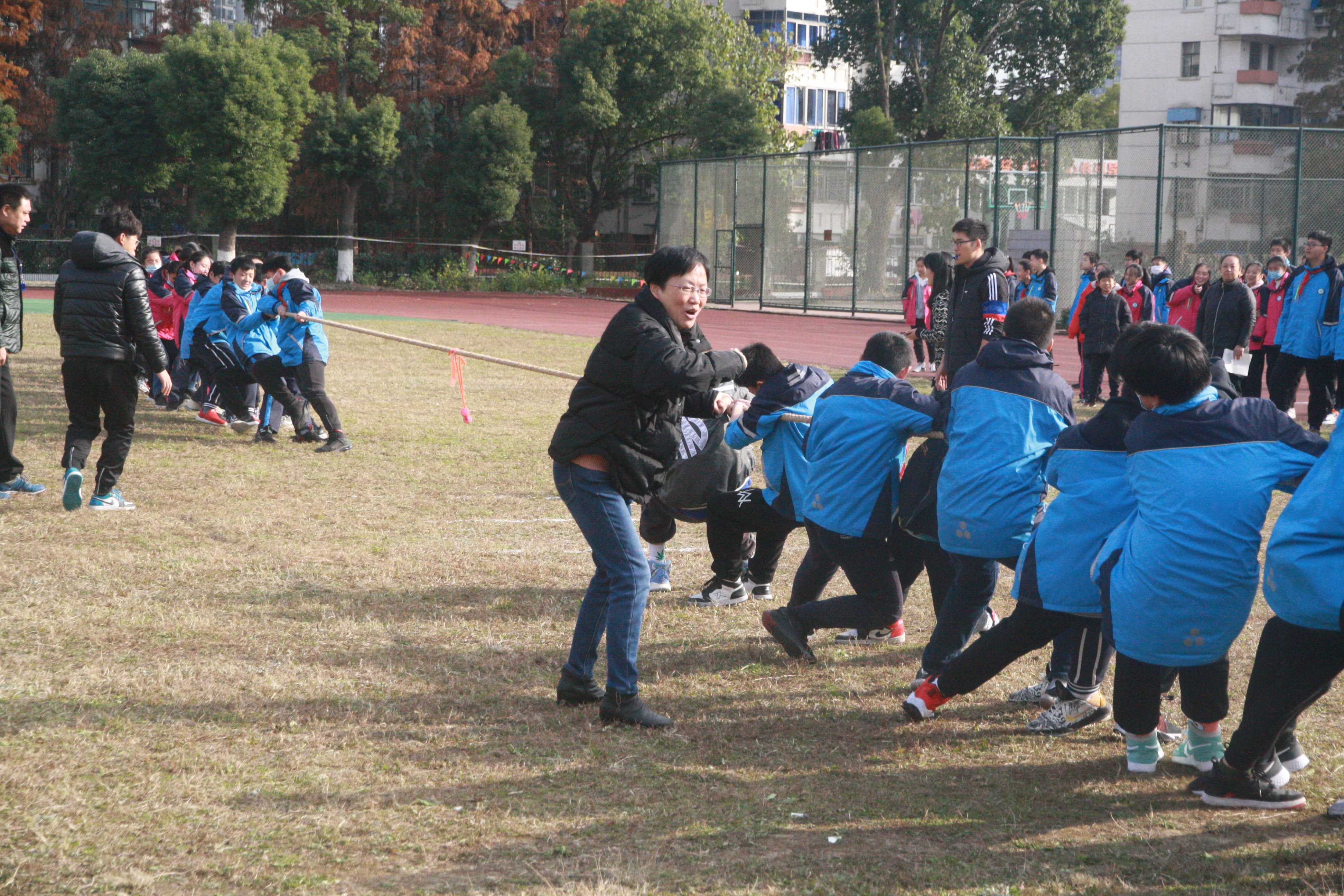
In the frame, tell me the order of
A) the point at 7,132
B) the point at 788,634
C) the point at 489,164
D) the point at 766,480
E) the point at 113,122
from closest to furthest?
the point at 788,634
the point at 766,480
the point at 7,132
the point at 113,122
the point at 489,164

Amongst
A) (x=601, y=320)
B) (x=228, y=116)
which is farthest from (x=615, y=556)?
(x=228, y=116)

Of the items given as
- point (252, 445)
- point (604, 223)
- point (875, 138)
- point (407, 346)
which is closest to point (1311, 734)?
point (252, 445)

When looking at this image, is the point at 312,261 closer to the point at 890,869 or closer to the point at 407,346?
the point at 407,346

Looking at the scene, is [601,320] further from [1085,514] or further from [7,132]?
Answer: [1085,514]

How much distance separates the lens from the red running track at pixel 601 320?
23484 millimetres

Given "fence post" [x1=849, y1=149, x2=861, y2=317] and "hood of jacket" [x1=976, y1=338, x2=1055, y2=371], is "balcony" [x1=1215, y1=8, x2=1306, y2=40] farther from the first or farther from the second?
"hood of jacket" [x1=976, y1=338, x2=1055, y2=371]

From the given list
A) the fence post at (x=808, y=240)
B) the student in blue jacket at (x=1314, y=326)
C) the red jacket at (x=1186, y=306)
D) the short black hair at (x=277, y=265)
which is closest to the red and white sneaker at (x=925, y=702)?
the short black hair at (x=277, y=265)

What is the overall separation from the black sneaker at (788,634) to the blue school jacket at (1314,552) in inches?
92.7

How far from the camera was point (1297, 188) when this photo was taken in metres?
22.8

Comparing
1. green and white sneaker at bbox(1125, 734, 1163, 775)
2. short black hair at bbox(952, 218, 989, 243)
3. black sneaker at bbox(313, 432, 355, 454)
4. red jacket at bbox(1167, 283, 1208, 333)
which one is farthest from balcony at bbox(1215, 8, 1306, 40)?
green and white sneaker at bbox(1125, 734, 1163, 775)

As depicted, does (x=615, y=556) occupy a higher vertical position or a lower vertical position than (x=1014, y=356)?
lower

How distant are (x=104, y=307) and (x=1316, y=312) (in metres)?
11.7

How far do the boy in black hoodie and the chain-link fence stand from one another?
8.85 m

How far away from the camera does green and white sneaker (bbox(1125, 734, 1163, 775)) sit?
4508 mm
